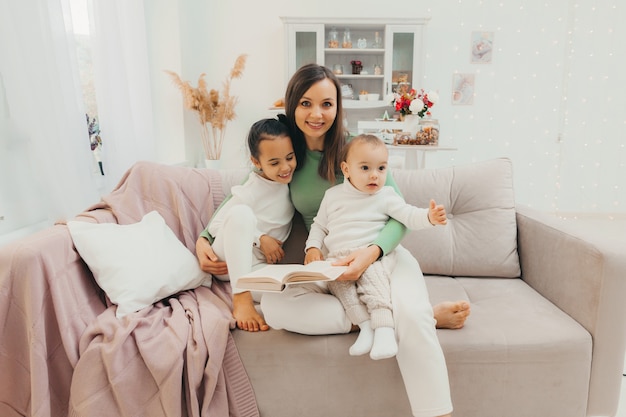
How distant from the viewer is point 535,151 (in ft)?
14.7

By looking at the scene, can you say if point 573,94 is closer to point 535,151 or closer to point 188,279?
point 535,151

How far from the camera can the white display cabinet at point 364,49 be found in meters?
4.16

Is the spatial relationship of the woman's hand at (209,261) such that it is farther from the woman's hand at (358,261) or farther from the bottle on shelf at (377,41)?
the bottle on shelf at (377,41)

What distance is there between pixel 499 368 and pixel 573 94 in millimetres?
3998

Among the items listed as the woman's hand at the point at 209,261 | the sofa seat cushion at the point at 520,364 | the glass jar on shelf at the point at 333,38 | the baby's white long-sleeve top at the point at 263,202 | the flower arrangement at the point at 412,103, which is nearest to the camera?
the sofa seat cushion at the point at 520,364

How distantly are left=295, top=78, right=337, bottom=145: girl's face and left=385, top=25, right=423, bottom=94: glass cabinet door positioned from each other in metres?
2.89

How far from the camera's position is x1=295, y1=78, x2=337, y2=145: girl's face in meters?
1.53

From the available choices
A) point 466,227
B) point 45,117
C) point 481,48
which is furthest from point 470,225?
point 481,48

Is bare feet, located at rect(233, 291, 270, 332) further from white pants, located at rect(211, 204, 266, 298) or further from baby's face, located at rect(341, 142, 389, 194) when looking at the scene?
baby's face, located at rect(341, 142, 389, 194)

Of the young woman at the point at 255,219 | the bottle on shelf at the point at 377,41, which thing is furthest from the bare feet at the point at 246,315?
the bottle on shelf at the point at 377,41

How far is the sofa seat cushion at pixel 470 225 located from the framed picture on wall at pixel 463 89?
2820mm

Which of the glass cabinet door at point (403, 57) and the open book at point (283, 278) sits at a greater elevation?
the glass cabinet door at point (403, 57)

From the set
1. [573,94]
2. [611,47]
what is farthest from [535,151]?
[611,47]

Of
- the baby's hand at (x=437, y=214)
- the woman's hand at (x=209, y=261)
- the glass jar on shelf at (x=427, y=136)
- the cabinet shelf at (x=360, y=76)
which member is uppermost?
the cabinet shelf at (x=360, y=76)
